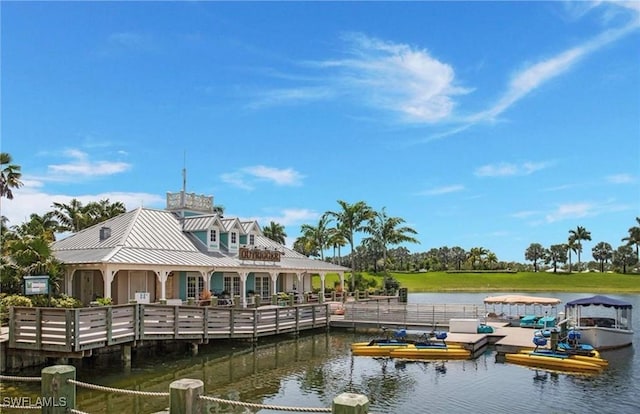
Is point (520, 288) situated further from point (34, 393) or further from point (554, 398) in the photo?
point (34, 393)

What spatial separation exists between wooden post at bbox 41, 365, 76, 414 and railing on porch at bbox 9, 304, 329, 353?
1030 cm

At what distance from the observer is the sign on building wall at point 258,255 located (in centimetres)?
3416

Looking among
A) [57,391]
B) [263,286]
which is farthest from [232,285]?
[57,391]

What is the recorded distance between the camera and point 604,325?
1050 inches

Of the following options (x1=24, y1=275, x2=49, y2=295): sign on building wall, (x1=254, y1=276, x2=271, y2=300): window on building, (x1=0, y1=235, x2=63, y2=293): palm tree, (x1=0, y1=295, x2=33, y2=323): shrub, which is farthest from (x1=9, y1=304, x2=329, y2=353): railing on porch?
(x1=254, y1=276, x2=271, y2=300): window on building

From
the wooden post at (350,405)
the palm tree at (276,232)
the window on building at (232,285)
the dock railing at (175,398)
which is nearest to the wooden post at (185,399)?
the dock railing at (175,398)

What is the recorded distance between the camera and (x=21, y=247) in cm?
2506

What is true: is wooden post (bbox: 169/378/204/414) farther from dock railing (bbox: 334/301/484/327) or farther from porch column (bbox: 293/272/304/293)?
porch column (bbox: 293/272/304/293)

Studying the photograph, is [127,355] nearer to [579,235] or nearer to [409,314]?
[409,314]

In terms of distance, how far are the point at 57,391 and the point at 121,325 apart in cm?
1201

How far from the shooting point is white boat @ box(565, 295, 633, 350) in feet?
81.8

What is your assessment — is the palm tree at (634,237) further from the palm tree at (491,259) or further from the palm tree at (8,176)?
the palm tree at (8,176)

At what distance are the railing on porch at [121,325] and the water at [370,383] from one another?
1061 millimetres

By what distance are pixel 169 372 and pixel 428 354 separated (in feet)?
33.6
